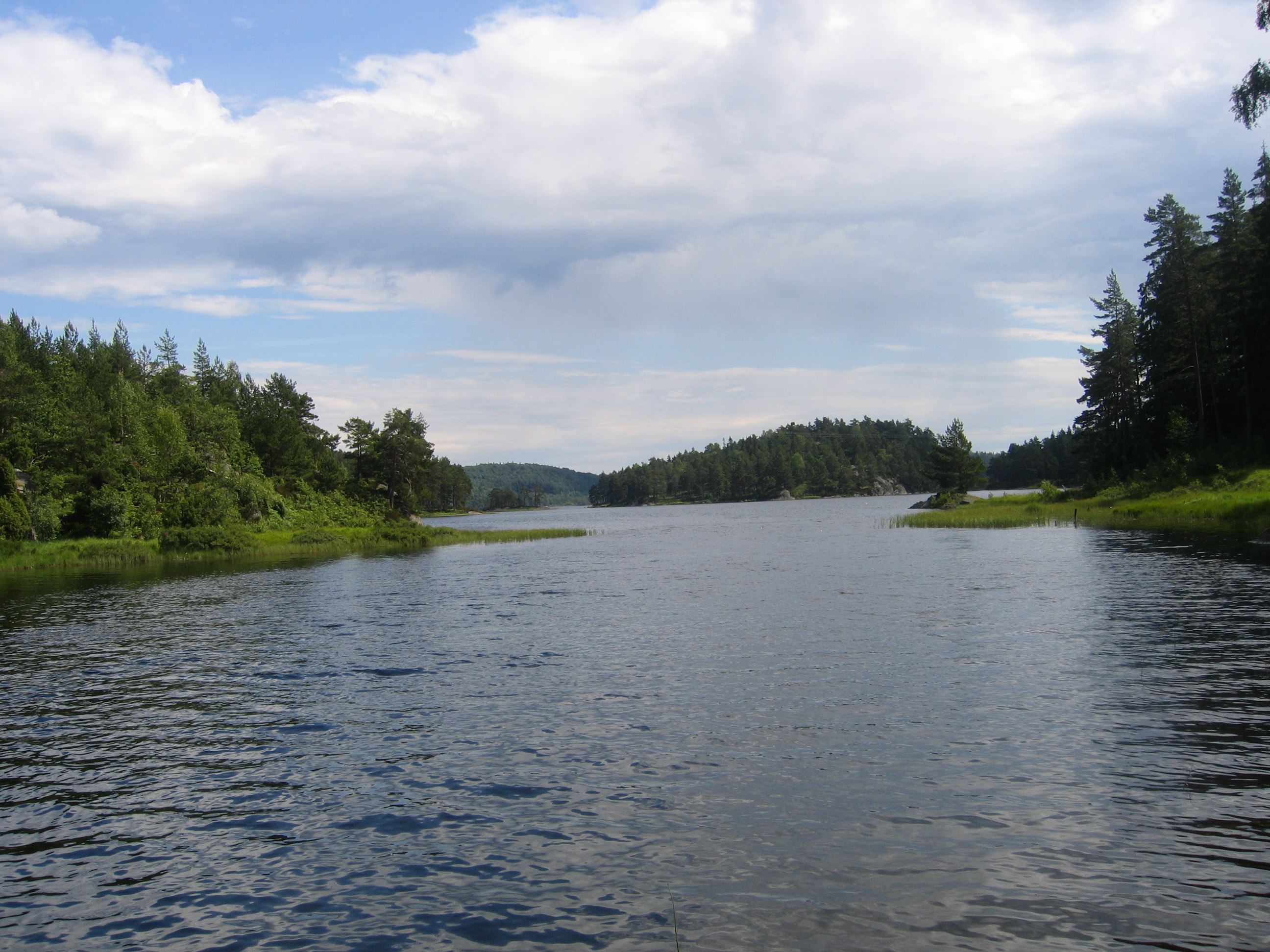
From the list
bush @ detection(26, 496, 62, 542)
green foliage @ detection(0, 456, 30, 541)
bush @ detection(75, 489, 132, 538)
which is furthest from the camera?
bush @ detection(75, 489, 132, 538)

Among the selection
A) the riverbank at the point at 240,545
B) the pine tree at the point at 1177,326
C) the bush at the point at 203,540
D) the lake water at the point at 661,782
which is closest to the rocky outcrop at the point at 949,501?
the pine tree at the point at 1177,326

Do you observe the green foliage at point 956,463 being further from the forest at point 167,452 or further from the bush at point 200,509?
the bush at point 200,509

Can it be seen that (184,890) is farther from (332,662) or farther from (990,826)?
(332,662)

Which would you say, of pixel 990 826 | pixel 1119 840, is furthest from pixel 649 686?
pixel 1119 840

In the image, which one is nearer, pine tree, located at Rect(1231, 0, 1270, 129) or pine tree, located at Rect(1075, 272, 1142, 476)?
pine tree, located at Rect(1231, 0, 1270, 129)

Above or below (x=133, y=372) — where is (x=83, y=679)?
below

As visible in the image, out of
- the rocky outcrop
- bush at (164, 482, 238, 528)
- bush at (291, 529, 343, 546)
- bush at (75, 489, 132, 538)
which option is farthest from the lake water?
the rocky outcrop

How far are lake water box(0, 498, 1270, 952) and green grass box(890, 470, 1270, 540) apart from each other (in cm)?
3253

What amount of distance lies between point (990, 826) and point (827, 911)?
3715 mm

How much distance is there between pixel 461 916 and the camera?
A: 9727mm

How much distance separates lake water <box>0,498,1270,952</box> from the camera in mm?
9562

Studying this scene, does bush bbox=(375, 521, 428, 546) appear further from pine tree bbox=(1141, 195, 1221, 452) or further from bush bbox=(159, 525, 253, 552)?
pine tree bbox=(1141, 195, 1221, 452)

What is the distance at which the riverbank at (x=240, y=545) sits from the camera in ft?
234

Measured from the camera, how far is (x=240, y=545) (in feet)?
268
